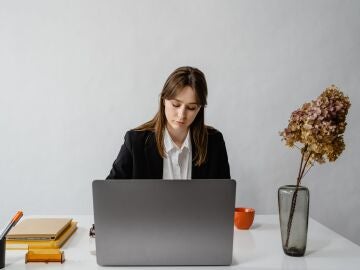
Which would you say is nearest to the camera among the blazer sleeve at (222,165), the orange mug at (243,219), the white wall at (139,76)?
the orange mug at (243,219)

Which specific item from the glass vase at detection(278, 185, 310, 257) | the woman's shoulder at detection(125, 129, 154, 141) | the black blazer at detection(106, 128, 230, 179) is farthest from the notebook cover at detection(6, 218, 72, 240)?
the glass vase at detection(278, 185, 310, 257)

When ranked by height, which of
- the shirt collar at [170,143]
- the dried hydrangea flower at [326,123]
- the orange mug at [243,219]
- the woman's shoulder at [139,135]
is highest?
the dried hydrangea flower at [326,123]

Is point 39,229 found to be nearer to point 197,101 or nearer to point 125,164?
point 125,164

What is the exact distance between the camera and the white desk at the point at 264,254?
4.07 feet

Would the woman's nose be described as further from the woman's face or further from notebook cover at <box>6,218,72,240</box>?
notebook cover at <box>6,218,72,240</box>

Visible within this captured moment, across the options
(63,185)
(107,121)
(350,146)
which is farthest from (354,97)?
(63,185)

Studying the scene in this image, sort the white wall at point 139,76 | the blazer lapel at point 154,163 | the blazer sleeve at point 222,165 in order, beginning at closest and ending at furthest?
the blazer lapel at point 154,163, the blazer sleeve at point 222,165, the white wall at point 139,76

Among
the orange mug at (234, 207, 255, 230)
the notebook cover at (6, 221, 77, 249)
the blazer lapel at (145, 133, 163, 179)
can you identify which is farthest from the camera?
the blazer lapel at (145, 133, 163, 179)

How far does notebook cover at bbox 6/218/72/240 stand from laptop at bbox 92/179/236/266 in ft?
0.99

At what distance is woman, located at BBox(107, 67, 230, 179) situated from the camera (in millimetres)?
1958

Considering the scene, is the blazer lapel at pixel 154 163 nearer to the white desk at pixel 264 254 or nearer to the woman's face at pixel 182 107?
the woman's face at pixel 182 107

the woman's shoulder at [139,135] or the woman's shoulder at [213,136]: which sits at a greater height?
the woman's shoulder at [139,135]

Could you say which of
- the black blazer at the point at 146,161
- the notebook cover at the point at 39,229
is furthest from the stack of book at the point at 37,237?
the black blazer at the point at 146,161

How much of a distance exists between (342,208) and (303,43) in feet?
3.73
